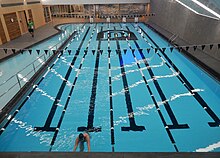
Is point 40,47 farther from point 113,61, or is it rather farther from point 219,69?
point 219,69

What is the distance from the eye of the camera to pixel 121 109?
493 cm

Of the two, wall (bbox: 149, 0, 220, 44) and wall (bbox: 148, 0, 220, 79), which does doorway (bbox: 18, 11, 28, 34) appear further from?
wall (bbox: 149, 0, 220, 44)

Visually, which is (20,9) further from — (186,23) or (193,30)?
(193,30)

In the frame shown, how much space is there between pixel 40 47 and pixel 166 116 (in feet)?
27.1

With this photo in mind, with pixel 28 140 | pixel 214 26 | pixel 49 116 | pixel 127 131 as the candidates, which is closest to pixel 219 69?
pixel 214 26

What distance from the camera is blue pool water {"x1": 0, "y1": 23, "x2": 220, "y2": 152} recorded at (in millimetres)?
3830

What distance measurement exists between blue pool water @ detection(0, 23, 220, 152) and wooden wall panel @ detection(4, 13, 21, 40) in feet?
18.6

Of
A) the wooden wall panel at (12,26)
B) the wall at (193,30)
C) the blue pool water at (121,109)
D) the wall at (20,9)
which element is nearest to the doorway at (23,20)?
the wall at (20,9)

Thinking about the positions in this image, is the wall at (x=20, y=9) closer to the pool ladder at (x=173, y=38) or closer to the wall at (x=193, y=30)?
the pool ladder at (x=173, y=38)

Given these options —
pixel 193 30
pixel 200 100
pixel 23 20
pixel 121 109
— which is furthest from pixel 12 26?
pixel 200 100

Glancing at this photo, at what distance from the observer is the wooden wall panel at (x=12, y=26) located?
11186mm

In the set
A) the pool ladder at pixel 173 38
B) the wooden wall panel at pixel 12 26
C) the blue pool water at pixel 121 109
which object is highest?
the wooden wall panel at pixel 12 26

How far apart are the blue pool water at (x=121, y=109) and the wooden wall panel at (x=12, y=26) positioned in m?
5.67

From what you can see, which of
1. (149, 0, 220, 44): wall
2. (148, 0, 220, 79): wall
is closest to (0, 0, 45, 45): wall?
(148, 0, 220, 79): wall
